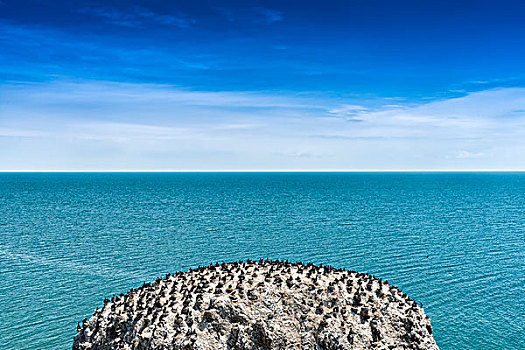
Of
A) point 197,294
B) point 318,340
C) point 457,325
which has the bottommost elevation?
point 457,325

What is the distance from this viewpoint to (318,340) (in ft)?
61.7

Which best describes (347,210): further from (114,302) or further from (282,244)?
(114,302)

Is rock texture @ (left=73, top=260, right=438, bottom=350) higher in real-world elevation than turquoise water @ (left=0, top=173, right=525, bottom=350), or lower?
higher

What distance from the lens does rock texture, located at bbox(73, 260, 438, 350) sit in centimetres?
1844

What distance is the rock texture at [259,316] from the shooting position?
18438 millimetres

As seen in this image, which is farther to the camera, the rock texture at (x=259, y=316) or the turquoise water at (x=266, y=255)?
the turquoise water at (x=266, y=255)

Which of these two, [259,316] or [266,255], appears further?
[266,255]

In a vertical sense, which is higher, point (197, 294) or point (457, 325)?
point (197, 294)

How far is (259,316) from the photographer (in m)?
18.8

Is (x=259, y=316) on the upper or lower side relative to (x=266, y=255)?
upper

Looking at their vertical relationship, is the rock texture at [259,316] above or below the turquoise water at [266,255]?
above

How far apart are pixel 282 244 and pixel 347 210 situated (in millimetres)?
53665

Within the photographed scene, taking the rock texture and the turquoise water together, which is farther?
the turquoise water

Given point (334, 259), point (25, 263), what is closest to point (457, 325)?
point (334, 259)
